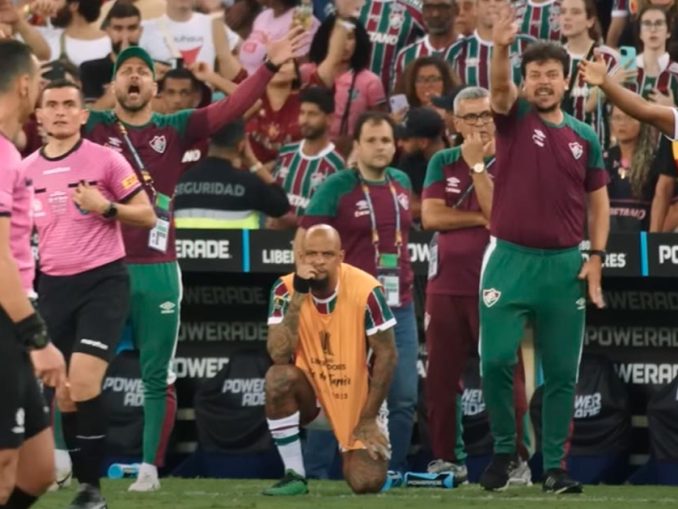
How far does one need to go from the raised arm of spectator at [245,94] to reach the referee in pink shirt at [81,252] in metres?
1.10

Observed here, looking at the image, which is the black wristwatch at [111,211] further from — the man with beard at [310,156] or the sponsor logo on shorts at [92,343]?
the man with beard at [310,156]

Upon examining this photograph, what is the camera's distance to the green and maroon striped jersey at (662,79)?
45.8 feet

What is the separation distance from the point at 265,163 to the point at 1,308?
24.1 ft

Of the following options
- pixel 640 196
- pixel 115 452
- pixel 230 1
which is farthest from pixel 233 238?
pixel 230 1

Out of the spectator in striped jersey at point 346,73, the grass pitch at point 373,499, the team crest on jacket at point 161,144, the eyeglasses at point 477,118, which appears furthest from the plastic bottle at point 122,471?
the spectator in striped jersey at point 346,73

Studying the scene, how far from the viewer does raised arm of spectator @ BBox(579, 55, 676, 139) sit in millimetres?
9453

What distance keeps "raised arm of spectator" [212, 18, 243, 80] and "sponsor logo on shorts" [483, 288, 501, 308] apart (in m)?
4.98

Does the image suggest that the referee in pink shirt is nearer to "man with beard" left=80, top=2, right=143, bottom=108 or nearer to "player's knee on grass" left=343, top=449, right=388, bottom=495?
"player's knee on grass" left=343, top=449, right=388, bottom=495

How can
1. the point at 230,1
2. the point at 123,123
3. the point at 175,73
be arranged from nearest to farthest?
the point at 123,123
the point at 175,73
the point at 230,1

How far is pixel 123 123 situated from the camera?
11398 millimetres

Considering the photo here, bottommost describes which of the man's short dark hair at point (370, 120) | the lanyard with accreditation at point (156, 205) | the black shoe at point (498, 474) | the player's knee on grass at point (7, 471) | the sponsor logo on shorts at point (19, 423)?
the black shoe at point (498, 474)

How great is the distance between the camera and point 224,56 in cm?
1515

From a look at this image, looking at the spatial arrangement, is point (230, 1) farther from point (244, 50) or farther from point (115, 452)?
point (115, 452)

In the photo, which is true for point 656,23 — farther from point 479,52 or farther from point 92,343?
point 92,343
